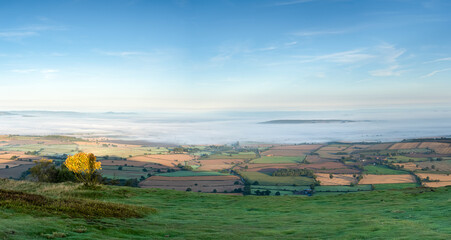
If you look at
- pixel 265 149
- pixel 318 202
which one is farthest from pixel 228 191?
pixel 265 149

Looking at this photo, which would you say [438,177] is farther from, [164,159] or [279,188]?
[164,159]

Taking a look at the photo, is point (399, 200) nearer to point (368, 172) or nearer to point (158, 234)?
point (158, 234)

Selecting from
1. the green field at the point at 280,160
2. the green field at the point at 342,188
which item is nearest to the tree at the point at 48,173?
the green field at the point at 342,188

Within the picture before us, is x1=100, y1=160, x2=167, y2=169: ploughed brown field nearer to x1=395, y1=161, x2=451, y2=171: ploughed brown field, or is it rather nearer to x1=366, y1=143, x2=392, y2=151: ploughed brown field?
x1=395, y1=161, x2=451, y2=171: ploughed brown field

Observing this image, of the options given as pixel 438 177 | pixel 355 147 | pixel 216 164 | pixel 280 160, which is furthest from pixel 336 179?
pixel 355 147

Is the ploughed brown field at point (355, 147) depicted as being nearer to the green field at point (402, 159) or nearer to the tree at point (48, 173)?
the green field at point (402, 159)

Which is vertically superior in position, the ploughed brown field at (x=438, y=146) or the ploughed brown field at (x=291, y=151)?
the ploughed brown field at (x=438, y=146)
